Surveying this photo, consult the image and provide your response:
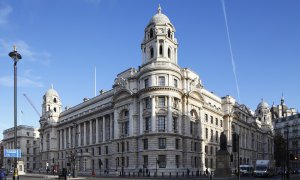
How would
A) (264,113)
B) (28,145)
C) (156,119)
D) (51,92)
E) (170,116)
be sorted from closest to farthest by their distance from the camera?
(170,116)
(156,119)
(51,92)
(264,113)
(28,145)

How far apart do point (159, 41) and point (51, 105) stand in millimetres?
72810

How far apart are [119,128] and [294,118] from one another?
11012cm

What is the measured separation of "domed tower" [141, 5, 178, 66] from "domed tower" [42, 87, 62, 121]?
2565 inches

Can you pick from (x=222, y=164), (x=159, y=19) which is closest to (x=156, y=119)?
(x=222, y=164)

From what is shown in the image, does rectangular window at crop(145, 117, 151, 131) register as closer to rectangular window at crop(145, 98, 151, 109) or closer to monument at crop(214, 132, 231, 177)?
rectangular window at crop(145, 98, 151, 109)

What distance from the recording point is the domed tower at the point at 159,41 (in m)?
84.5

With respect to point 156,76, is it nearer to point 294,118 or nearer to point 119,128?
point 119,128

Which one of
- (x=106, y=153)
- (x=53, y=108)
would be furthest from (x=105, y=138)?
(x=53, y=108)

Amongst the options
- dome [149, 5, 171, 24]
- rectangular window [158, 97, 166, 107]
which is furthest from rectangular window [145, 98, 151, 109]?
dome [149, 5, 171, 24]

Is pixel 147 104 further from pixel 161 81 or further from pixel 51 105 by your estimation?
pixel 51 105

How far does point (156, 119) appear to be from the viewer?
8006 cm

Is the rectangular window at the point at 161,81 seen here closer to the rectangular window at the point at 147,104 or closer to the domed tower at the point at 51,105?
the rectangular window at the point at 147,104

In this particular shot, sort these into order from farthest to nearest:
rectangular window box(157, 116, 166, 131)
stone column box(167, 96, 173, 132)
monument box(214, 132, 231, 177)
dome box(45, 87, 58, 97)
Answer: dome box(45, 87, 58, 97) < rectangular window box(157, 116, 166, 131) < stone column box(167, 96, 173, 132) < monument box(214, 132, 231, 177)

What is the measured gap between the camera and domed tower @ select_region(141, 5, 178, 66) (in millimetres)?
84500
